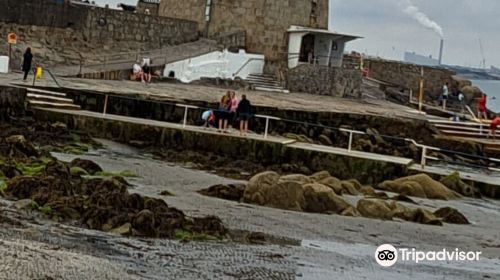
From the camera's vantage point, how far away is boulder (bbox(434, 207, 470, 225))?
13.4 m

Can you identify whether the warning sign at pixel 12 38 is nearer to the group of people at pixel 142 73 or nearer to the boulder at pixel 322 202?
the group of people at pixel 142 73

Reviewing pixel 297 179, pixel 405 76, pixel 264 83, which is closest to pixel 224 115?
pixel 297 179

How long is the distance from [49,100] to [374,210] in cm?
1075

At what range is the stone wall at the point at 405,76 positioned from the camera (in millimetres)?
46969

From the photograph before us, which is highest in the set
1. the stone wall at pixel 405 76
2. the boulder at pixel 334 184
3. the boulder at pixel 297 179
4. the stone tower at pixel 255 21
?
the stone tower at pixel 255 21

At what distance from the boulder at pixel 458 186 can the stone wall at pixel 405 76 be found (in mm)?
29272

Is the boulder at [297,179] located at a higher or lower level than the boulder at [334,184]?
higher

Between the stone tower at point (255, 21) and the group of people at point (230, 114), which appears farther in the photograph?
the stone tower at point (255, 21)

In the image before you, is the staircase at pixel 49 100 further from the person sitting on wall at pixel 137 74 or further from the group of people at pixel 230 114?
the person sitting on wall at pixel 137 74

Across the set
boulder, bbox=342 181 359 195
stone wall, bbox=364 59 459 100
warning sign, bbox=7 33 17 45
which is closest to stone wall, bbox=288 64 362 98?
warning sign, bbox=7 33 17 45

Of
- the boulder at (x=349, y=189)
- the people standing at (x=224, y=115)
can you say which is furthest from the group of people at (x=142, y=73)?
the boulder at (x=349, y=189)

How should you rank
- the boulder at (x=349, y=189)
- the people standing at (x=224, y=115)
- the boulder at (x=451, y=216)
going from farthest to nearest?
the people standing at (x=224, y=115)
the boulder at (x=349, y=189)
the boulder at (x=451, y=216)

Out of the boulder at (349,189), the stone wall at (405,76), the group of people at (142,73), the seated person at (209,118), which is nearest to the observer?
the boulder at (349,189)

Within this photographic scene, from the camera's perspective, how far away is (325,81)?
3366cm
